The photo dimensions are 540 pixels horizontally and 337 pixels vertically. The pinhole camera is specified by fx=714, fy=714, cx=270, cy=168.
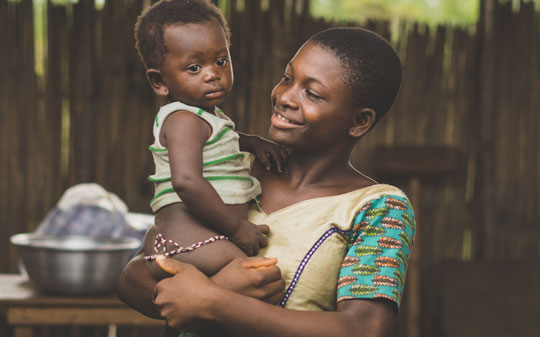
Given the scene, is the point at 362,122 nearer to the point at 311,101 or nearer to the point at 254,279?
the point at 311,101

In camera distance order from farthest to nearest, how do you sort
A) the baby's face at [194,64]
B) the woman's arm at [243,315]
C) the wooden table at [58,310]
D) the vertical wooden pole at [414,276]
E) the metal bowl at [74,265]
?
the vertical wooden pole at [414,276] < the wooden table at [58,310] < the metal bowl at [74,265] < the baby's face at [194,64] < the woman's arm at [243,315]

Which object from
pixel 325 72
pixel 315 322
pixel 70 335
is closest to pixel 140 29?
pixel 325 72

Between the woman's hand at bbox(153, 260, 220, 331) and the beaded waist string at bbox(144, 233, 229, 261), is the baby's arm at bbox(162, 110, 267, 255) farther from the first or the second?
the woman's hand at bbox(153, 260, 220, 331)

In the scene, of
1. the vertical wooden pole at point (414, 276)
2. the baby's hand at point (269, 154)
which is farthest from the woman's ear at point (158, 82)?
the vertical wooden pole at point (414, 276)

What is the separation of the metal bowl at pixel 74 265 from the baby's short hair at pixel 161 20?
1.55 metres

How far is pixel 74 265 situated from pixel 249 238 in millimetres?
1731

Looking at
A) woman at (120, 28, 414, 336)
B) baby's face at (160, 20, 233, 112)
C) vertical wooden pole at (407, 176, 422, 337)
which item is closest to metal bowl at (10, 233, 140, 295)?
woman at (120, 28, 414, 336)

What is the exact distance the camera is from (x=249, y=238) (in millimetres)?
1742

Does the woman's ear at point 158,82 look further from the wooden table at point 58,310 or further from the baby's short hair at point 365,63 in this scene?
the wooden table at point 58,310

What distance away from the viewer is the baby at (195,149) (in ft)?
5.68

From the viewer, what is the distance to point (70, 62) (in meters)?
4.77

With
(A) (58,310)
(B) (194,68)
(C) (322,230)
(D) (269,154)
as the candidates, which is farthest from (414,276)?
(B) (194,68)

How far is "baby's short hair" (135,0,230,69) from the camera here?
1843 mm

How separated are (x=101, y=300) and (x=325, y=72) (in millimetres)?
2101
